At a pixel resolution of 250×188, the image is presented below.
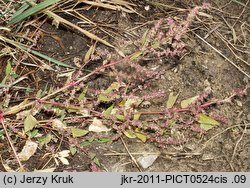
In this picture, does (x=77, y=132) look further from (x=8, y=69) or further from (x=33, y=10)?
(x=33, y=10)

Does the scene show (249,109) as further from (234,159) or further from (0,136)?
(0,136)

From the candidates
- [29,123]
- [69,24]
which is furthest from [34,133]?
[69,24]

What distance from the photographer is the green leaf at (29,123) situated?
215 centimetres

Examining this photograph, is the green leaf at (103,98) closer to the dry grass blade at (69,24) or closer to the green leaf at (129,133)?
the green leaf at (129,133)

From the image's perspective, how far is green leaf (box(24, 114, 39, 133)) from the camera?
2.15 m

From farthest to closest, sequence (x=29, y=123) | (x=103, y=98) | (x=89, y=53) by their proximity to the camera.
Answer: (x=89, y=53)
(x=103, y=98)
(x=29, y=123)

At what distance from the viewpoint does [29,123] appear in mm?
2154

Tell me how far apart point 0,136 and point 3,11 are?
25.8 inches

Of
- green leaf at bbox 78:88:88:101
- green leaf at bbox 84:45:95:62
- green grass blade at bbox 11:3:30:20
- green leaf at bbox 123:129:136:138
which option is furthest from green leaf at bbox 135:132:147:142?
green grass blade at bbox 11:3:30:20

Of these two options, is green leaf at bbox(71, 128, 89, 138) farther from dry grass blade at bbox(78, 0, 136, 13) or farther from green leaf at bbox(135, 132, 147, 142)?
dry grass blade at bbox(78, 0, 136, 13)

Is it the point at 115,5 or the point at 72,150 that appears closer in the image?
the point at 72,150

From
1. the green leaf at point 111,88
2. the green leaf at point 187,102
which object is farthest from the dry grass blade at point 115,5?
the green leaf at point 187,102

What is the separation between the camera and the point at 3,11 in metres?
2.36

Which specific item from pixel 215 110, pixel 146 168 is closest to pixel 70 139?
pixel 146 168
